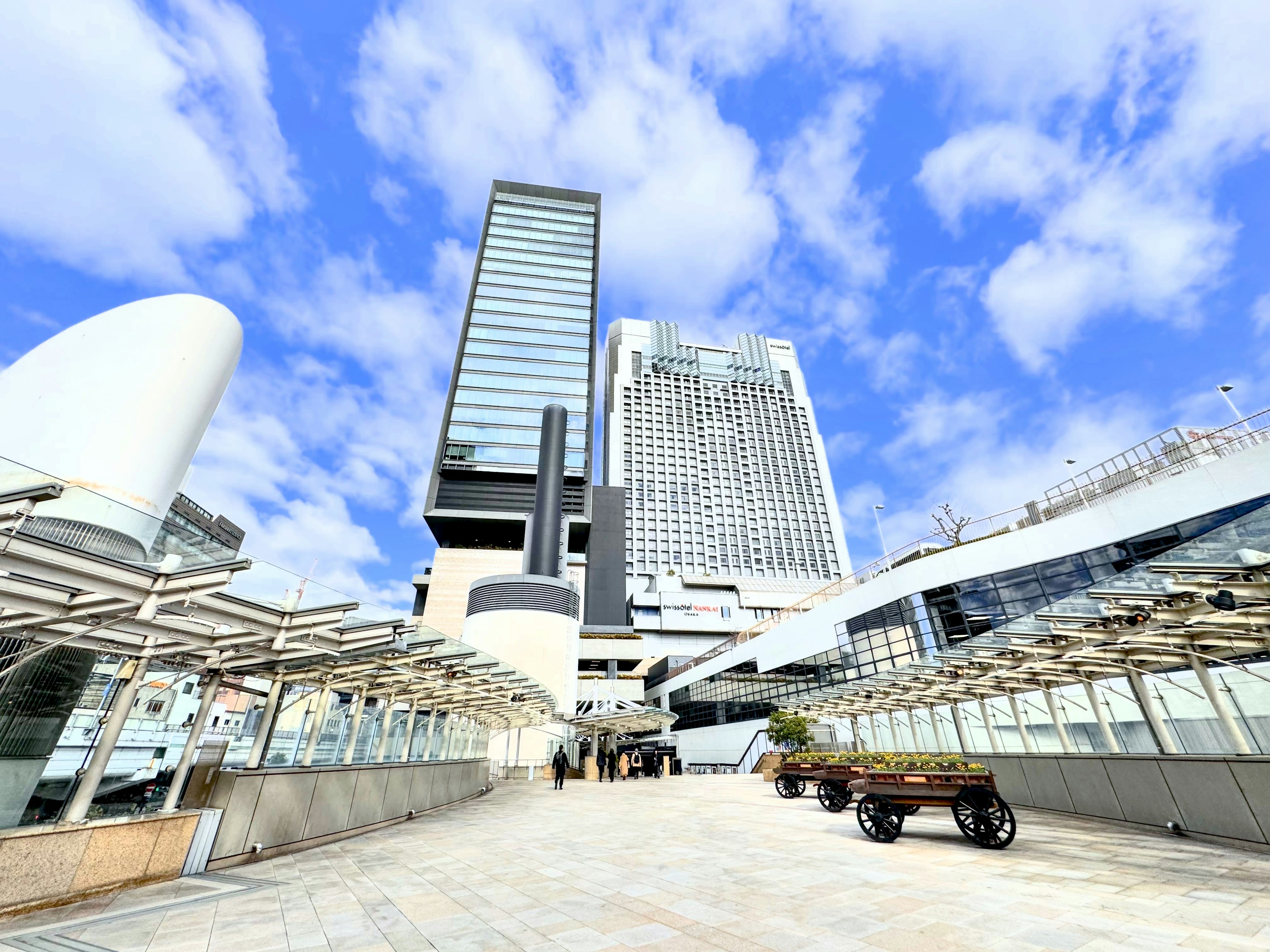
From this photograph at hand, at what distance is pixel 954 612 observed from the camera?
2512cm

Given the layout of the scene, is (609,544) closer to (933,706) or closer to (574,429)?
(574,429)

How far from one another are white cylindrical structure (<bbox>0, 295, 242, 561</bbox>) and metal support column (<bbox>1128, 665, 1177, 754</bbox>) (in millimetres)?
20947

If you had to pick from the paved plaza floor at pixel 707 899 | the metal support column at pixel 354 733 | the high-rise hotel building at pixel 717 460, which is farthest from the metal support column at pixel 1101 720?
the high-rise hotel building at pixel 717 460

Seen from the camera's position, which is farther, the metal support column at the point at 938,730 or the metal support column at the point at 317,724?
the metal support column at the point at 938,730

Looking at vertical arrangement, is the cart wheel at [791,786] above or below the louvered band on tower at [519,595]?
below

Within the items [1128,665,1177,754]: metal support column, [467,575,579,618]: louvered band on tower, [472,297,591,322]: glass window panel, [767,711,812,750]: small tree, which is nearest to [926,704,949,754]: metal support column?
[767,711,812,750]: small tree

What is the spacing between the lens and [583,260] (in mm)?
104688

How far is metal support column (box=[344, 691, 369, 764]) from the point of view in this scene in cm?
1115

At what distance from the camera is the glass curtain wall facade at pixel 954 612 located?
62.1 feet

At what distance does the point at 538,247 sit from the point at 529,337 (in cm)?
2573

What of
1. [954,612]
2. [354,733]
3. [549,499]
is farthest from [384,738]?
[549,499]

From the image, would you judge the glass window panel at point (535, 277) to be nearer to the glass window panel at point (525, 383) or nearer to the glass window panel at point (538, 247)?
the glass window panel at point (538, 247)

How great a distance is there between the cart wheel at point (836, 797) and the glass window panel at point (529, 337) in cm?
8475

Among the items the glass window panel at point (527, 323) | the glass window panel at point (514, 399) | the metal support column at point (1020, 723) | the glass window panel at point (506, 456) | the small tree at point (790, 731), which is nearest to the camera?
the metal support column at point (1020, 723)
